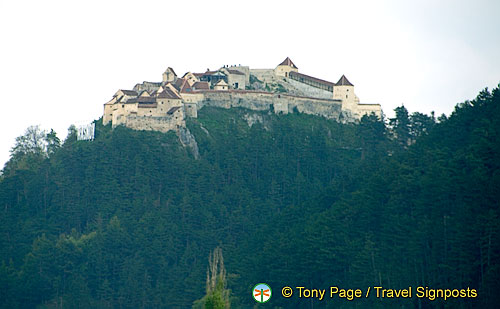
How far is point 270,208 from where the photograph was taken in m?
98.9

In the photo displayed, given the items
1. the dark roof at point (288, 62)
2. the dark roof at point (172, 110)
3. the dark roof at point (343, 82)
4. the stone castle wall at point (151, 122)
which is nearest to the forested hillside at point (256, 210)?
the stone castle wall at point (151, 122)

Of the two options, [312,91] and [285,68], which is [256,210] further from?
[285,68]

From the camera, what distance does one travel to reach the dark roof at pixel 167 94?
315 feet

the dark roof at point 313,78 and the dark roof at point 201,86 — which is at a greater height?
the dark roof at point 313,78

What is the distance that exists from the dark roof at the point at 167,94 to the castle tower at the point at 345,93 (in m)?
20.1

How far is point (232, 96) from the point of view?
340 feet

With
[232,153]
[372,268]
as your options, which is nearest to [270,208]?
[232,153]

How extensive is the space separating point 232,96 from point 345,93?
12.9 meters

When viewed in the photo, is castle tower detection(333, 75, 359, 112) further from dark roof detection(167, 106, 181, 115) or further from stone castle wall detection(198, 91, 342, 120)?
dark roof detection(167, 106, 181, 115)

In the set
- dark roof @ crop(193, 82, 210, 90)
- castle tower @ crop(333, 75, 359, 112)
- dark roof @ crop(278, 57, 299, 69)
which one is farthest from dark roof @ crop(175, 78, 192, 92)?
castle tower @ crop(333, 75, 359, 112)

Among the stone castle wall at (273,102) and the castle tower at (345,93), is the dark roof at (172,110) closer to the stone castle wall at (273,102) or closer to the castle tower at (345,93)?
the stone castle wall at (273,102)

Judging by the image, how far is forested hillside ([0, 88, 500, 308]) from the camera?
221 feet

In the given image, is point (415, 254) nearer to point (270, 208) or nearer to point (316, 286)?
point (316, 286)

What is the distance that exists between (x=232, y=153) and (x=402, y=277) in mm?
39601
